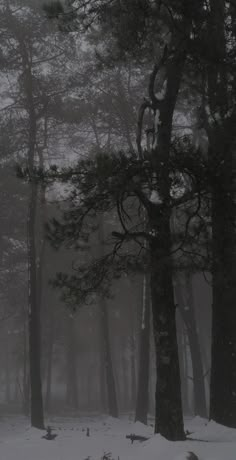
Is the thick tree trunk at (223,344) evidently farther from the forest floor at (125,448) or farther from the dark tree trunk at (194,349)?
the dark tree trunk at (194,349)

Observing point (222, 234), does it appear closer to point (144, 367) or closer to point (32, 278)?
point (32, 278)

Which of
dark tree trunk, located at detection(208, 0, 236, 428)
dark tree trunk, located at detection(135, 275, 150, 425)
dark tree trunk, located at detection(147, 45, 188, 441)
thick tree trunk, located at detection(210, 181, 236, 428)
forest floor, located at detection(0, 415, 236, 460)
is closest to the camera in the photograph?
forest floor, located at detection(0, 415, 236, 460)

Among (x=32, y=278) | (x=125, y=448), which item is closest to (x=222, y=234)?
(x=125, y=448)

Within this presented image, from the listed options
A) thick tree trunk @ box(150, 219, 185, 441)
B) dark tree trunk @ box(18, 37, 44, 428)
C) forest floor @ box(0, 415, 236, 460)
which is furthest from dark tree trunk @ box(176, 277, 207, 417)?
thick tree trunk @ box(150, 219, 185, 441)

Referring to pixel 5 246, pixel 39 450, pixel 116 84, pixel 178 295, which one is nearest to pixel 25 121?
pixel 116 84

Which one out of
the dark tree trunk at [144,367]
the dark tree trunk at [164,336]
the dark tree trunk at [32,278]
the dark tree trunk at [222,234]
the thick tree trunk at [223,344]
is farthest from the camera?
the dark tree trunk at [144,367]

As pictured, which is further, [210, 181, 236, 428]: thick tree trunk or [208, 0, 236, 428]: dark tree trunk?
[210, 181, 236, 428]: thick tree trunk

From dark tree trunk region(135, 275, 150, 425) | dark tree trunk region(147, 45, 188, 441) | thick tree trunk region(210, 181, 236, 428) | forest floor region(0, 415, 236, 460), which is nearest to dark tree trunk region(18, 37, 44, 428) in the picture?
dark tree trunk region(135, 275, 150, 425)

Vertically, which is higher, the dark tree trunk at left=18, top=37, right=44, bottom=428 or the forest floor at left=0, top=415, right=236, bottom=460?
the dark tree trunk at left=18, top=37, right=44, bottom=428

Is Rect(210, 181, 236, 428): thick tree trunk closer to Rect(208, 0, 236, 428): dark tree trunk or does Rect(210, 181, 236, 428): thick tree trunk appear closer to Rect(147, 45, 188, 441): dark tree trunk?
Rect(208, 0, 236, 428): dark tree trunk

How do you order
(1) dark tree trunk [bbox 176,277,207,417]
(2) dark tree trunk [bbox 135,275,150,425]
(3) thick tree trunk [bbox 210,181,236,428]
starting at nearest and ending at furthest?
(3) thick tree trunk [bbox 210,181,236,428] → (2) dark tree trunk [bbox 135,275,150,425] → (1) dark tree trunk [bbox 176,277,207,417]

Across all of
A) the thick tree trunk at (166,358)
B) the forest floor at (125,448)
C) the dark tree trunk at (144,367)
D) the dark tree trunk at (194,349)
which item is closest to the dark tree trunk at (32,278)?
the dark tree trunk at (144,367)

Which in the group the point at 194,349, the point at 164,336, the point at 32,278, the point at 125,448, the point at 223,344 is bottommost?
the point at 125,448

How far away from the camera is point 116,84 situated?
19.3 m
